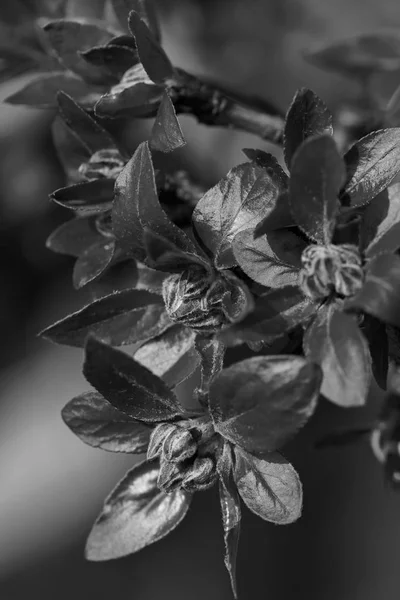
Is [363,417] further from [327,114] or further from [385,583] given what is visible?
[327,114]

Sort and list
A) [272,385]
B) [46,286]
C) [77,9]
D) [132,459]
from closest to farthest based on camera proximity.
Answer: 1. [272,385]
2. [77,9]
3. [132,459]
4. [46,286]

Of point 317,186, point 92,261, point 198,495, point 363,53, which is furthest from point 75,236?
point 198,495

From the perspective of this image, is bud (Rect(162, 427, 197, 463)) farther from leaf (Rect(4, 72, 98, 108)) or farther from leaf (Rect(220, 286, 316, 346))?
leaf (Rect(4, 72, 98, 108))

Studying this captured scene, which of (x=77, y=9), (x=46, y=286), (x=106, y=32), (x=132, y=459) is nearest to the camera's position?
(x=106, y=32)

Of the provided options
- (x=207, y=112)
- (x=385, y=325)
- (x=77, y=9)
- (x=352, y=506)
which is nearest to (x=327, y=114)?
(x=385, y=325)

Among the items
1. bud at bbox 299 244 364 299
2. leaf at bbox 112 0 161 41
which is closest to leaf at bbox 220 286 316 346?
bud at bbox 299 244 364 299

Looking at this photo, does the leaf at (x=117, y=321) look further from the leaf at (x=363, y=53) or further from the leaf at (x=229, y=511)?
the leaf at (x=363, y=53)
